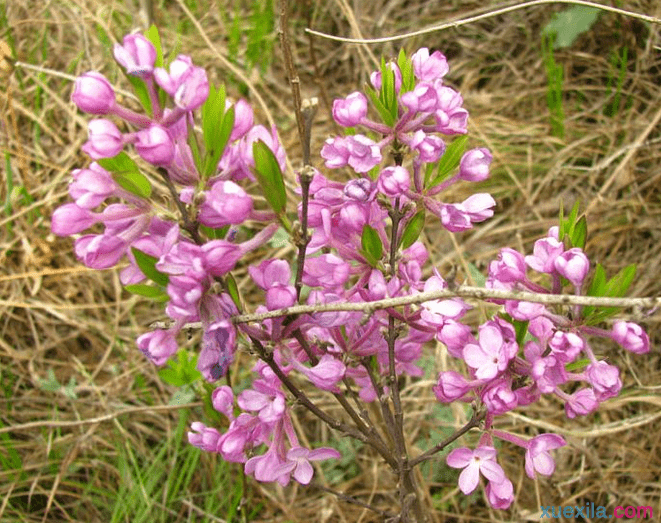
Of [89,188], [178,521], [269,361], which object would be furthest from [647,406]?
[89,188]

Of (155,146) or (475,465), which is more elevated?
(155,146)

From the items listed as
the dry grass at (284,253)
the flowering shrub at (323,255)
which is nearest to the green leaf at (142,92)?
the flowering shrub at (323,255)

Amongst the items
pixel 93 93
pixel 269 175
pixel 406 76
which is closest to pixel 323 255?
pixel 269 175

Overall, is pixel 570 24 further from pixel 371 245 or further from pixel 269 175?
pixel 269 175

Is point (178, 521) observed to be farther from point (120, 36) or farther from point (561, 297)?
point (120, 36)

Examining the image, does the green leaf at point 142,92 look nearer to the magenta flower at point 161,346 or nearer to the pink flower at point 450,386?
the magenta flower at point 161,346

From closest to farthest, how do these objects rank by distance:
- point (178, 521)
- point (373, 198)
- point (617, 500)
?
point (373, 198) → point (617, 500) → point (178, 521)

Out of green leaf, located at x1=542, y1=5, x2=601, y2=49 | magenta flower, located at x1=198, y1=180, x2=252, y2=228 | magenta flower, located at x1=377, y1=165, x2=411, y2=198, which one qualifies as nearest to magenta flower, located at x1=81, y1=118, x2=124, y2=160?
magenta flower, located at x1=198, y1=180, x2=252, y2=228
